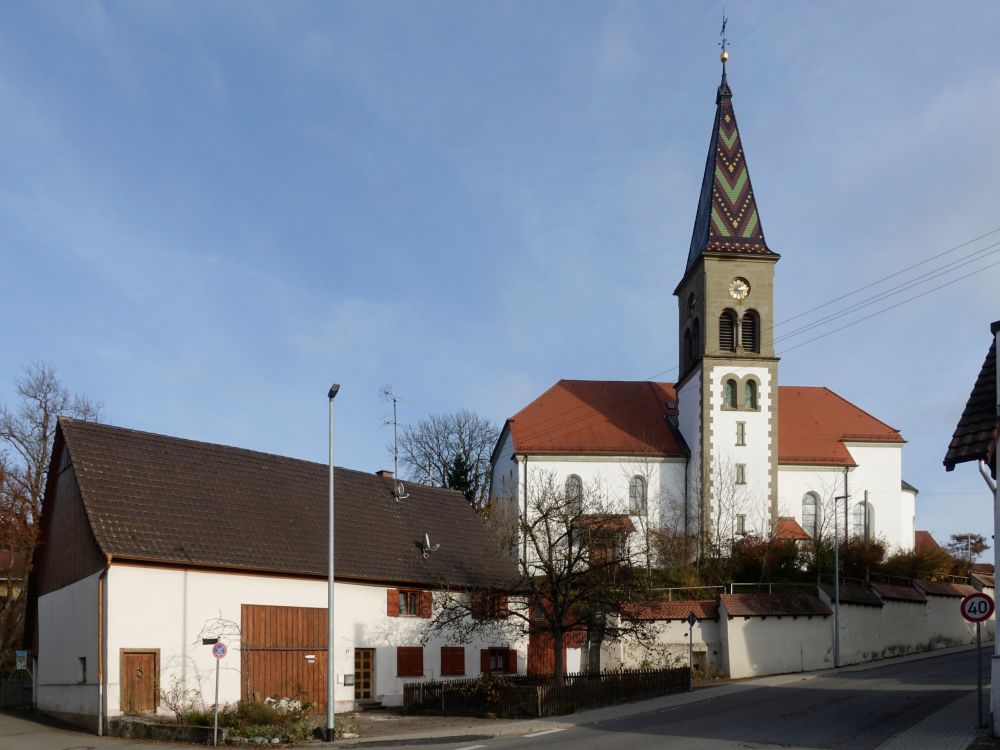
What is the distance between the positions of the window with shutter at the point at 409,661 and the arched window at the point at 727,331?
31.5m

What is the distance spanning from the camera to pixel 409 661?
3117cm

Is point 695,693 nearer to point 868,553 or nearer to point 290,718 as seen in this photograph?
point 290,718

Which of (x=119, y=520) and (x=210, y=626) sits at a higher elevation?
(x=119, y=520)

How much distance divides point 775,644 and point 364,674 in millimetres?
16752

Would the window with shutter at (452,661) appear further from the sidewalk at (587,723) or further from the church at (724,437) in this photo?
the church at (724,437)

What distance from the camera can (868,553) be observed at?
46.6 meters

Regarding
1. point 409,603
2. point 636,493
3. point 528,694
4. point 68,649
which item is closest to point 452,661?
point 409,603

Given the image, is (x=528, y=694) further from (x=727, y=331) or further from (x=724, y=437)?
(x=727, y=331)

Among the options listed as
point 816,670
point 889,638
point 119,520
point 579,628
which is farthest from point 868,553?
point 119,520

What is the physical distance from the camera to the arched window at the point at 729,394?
56.9 metres

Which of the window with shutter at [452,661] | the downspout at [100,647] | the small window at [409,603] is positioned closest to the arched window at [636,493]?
the window with shutter at [452,661]

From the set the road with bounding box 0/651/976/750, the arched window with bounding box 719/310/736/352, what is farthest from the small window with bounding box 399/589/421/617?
the arched window with bounding box 719/310/736/352

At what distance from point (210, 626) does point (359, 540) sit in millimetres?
6784

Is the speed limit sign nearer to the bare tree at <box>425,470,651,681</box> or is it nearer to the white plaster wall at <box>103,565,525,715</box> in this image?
the bare tree at <box>425,470,651,681</box>
